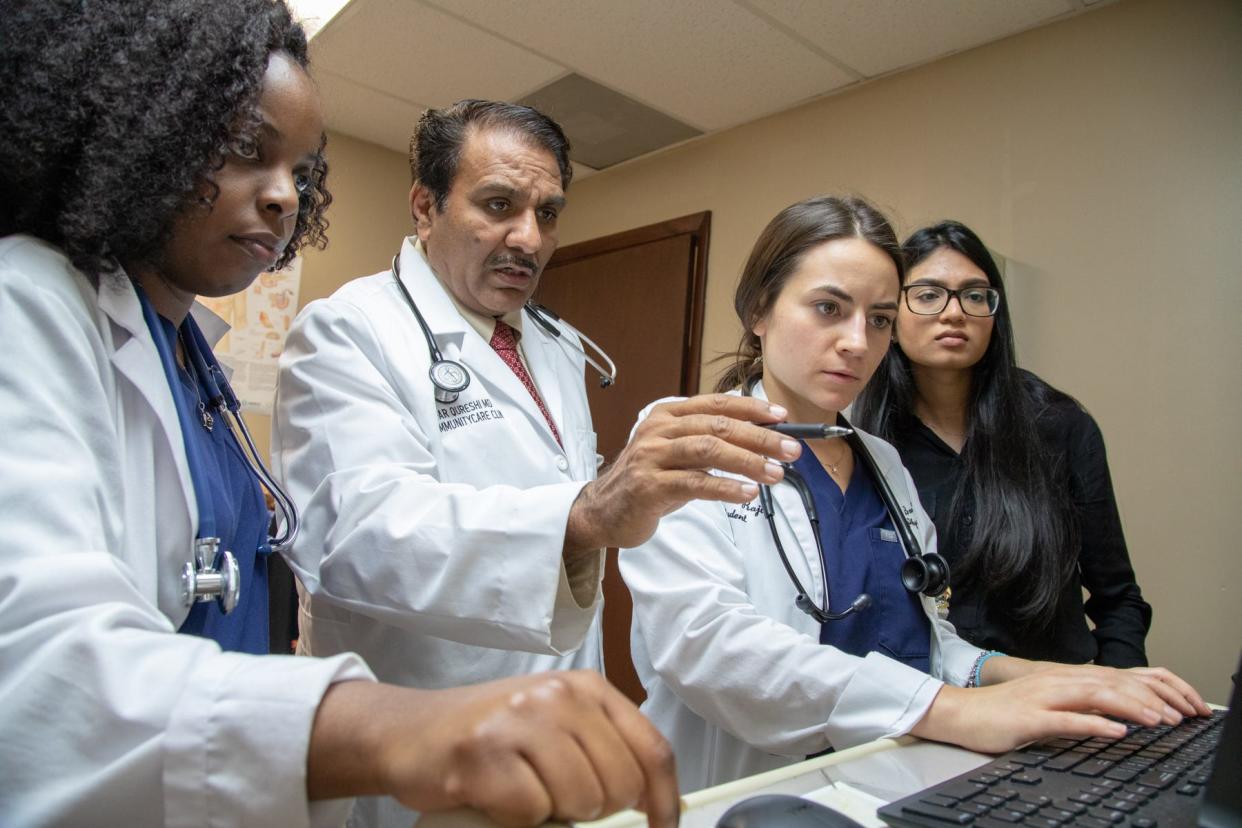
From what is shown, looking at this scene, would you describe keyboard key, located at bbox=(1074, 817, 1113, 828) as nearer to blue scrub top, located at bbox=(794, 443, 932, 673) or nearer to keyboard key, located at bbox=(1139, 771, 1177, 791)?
keyboard key, located at bbox=(1139, 771, 1177, 791)

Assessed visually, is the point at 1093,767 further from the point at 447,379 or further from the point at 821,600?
the point at 447,379

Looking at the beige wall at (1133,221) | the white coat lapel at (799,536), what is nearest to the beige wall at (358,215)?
the beige wall at (1133,221)

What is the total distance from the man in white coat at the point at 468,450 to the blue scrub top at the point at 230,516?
82mm

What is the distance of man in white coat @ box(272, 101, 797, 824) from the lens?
75 centimetres

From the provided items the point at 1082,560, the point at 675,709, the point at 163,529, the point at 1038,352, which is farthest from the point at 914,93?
the point at 163,529

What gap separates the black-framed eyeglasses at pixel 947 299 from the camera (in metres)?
1.58

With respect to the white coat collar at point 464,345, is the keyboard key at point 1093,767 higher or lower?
lower

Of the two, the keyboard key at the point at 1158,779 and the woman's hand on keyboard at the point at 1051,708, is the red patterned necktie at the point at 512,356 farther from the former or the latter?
the keyboard key at the point at 1158,779

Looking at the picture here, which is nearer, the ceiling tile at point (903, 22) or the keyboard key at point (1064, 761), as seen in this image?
the keyboard key at point (1064, 761)

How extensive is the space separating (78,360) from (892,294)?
1014mm

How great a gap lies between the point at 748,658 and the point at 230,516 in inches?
22.0

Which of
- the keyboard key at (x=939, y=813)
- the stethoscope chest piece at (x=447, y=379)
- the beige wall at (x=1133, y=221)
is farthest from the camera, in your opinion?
the beige wall at (x=1133, y=221)

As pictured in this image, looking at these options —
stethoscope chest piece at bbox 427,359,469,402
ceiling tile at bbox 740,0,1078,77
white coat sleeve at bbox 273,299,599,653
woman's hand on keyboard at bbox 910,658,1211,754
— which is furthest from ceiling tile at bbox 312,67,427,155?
woman's hand on keyboard at bbox 910,658,1211,754

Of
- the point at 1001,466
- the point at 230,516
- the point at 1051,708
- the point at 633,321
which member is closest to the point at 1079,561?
the point at 1001,466
